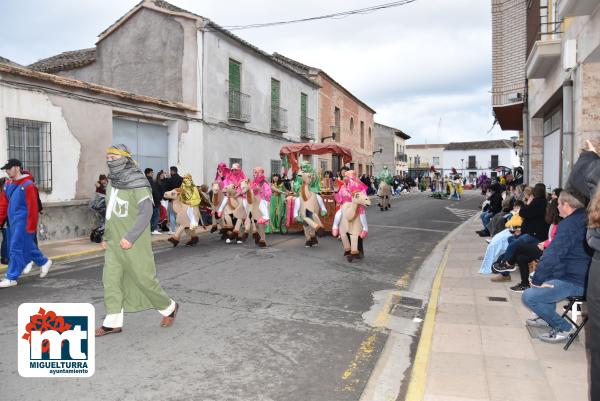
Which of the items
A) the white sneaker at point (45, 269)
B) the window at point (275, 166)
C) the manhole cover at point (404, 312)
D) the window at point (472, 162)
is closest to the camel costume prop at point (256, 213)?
the white sneaker at point (45, 269)

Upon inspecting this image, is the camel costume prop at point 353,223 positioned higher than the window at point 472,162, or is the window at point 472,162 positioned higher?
the window at point 472,162

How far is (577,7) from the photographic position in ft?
24.3

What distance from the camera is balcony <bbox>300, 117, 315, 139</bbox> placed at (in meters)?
26.8

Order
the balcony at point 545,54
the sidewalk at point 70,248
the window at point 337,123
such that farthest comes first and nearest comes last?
the window at point 337,123 → the balcony at point 545,54 → the sidewalk at point 70,248

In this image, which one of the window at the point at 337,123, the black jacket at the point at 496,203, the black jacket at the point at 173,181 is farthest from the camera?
the window at the point at 337,123

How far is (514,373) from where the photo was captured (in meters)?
4.03

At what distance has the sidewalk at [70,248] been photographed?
980 cm

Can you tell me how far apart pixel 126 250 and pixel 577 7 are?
707cm

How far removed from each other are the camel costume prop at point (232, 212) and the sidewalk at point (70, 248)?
68.4 inches

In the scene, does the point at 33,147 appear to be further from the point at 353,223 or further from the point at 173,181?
the point at 353,223

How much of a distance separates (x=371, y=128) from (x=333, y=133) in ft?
39.7

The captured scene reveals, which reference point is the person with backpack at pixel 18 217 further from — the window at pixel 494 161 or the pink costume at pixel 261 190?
the window at pixel 494 161

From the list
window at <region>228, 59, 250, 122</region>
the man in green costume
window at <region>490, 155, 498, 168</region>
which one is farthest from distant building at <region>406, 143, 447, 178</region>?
the man in green costume

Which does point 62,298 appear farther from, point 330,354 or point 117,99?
point 117,99
